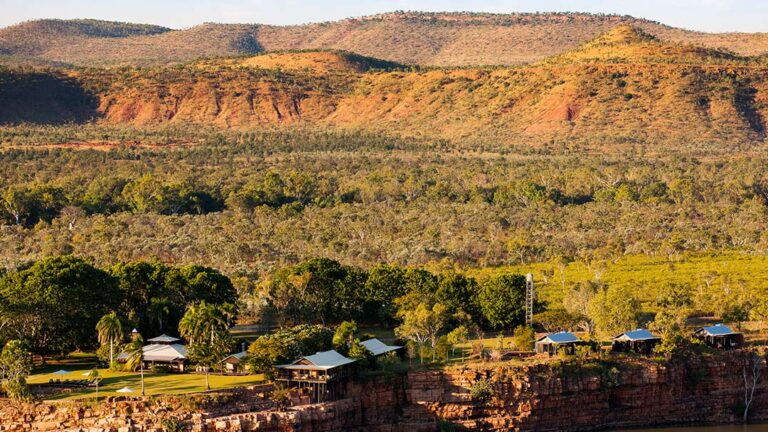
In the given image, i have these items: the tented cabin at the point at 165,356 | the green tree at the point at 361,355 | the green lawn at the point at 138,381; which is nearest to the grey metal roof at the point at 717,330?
the green tree at the point at 361,355

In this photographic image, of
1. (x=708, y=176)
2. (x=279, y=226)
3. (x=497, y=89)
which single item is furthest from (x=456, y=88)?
(x=279, y=226)

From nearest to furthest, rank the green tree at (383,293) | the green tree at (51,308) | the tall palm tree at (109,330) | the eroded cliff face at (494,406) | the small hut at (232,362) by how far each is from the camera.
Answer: the eroded cliff face at (494,406) < the small hut at (232,362) < the tall palm tree at (109,330) < the green tree at (51,308) < the green tree at (383,293)

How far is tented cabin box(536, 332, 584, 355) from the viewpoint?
6088 cm

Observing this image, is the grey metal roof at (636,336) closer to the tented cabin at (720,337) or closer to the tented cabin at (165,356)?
the tented cabin at (720,337)

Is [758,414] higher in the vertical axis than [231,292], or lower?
lower

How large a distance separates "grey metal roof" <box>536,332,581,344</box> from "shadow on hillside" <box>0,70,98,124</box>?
440 ft

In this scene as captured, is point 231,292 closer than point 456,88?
Yes

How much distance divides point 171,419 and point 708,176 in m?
98.6

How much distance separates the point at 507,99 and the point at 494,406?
123 metres

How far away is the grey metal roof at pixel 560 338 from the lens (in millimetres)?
60906

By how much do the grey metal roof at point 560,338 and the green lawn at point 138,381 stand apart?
534 inches

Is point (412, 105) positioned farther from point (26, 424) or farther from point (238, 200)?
point (26, 424)

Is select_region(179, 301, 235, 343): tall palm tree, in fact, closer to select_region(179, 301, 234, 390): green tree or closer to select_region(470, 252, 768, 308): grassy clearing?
select_region(179, 301, 234, 390): green tree

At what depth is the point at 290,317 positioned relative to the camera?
69.0 meters
